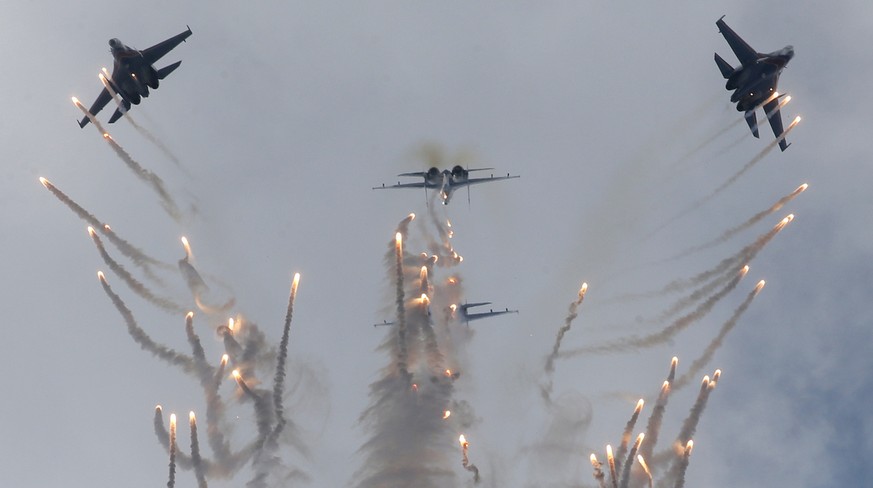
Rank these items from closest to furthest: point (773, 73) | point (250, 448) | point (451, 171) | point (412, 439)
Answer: point (250, 448), point (412, 439), point (773, 73), point (451, 171)

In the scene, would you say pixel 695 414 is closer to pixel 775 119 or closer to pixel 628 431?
pixel 628 431

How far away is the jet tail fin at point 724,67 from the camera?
8275 centimetres

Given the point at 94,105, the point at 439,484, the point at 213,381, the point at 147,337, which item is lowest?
the point at 439,484

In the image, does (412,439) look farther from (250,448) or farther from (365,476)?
(250,448)

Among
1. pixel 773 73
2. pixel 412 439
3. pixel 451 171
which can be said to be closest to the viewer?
pixel 412 439

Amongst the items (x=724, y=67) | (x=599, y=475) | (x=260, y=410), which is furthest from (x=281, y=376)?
(x=724, y=67)

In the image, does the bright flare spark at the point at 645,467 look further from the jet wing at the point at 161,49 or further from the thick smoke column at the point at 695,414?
the jet wing at the point at 161,49

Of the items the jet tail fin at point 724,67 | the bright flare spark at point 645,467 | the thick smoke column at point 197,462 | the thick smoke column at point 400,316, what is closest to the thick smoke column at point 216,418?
the thick smoke column at point 197,462

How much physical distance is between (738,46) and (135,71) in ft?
185

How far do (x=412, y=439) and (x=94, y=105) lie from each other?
47.2m

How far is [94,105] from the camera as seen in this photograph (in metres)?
90.1

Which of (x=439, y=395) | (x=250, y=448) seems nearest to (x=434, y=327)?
(x=439, y=395)

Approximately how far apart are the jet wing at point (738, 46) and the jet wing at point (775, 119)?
5477mm

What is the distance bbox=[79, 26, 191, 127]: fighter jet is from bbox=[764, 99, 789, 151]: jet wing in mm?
57015
